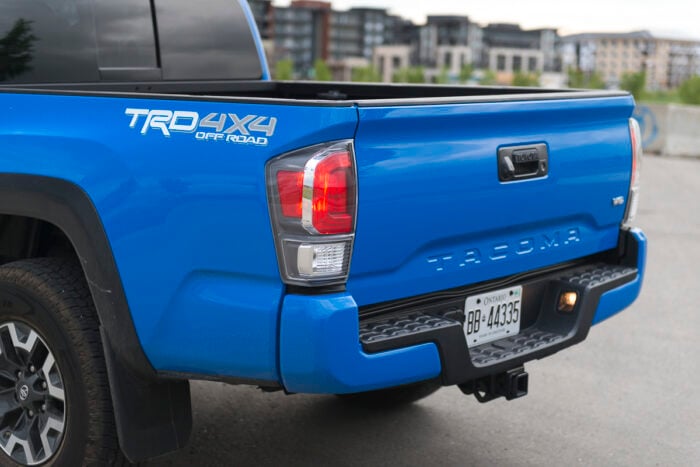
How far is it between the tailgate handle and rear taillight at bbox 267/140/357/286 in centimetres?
69

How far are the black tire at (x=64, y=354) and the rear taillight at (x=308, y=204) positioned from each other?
82 cm

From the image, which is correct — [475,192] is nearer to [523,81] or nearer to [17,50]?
[17,50]

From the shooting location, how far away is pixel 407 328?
10.0ft

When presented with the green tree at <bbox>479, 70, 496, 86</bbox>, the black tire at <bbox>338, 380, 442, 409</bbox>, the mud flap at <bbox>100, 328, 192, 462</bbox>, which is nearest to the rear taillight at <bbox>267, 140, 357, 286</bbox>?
the mud flap at <bbox>100, 328, 192, 462</bbox>

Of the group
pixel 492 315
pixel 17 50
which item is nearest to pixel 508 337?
pixel 492 315

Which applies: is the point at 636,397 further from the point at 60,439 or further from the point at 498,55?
the point at 498,55

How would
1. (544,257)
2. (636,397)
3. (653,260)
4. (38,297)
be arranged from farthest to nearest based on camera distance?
(653,260), (636,397), (544,257), (38,297)

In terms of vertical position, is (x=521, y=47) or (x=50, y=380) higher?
(x=50, y=380)

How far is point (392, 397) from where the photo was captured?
462cm

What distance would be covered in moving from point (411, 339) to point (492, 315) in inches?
21.1

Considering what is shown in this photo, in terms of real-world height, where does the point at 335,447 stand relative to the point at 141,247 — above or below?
below

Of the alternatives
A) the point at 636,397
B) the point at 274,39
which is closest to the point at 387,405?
the point at 636,397

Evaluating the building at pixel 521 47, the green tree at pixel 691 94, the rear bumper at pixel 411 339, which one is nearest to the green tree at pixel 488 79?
the green tree at pixel 691 94

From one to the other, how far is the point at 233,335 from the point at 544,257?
131cm
